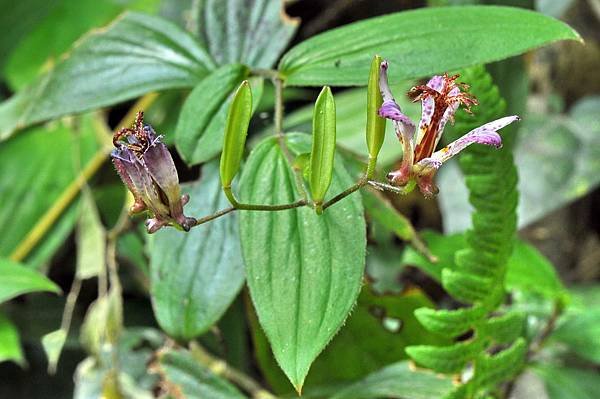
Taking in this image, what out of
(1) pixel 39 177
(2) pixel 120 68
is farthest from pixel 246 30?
(1) pixel 39 177

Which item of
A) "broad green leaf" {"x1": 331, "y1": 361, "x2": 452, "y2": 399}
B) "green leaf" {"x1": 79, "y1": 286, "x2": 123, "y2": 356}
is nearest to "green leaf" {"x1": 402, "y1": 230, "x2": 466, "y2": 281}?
"broad green leaf" {"x1": 331, "y1": 361, "x2": 452, "y2": 399}

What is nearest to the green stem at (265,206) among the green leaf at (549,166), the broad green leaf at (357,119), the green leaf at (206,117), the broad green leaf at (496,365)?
the green leaf at (206,117)

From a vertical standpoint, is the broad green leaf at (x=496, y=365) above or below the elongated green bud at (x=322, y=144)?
below

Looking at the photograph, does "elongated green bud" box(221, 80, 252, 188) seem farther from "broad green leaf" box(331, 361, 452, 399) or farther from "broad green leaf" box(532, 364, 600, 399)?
"broad green leaf" box(532, 364, 600, 399)

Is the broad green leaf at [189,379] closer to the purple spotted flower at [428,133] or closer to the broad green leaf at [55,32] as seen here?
the purple spotted flower at [428,133]

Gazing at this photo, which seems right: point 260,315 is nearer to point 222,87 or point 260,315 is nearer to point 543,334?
point 222,87

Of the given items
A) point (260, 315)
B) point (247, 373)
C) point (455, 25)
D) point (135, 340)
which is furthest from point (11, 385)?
point (455, 25)
